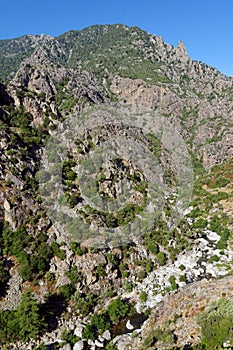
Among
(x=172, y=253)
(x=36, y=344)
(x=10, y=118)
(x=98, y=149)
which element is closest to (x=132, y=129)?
(x=98, y=149)

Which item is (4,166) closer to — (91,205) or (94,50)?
(91,205)

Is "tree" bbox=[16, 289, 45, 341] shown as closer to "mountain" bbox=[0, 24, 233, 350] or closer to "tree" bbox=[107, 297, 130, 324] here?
"mountain" bbox=[0, 24, 233, 350]

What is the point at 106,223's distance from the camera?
129ft

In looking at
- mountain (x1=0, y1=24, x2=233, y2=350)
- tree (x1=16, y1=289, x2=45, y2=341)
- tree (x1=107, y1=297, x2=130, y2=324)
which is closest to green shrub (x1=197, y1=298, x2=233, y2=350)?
mountain (x1=0, y1=24, x2=233, y2=350)

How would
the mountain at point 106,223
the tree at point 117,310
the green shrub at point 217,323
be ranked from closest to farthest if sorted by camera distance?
the green shrub at point 217,323, the mountain at point 106,223, the tree at point 117,310

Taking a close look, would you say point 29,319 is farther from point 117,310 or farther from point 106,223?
point 106,223

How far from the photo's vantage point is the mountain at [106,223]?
25.8m

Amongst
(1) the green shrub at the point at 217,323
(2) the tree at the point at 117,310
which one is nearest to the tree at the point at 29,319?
(2) the tree at the point at 117,310

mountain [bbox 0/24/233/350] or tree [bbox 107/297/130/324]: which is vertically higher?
mountain [bbox 0/24/233/350]

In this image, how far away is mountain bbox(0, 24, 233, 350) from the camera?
25781 millimetres

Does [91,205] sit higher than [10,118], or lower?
lower

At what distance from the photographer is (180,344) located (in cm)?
2028

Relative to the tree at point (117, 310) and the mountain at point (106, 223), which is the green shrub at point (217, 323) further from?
the tree at point (117, 310)

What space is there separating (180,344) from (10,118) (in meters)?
45.8
